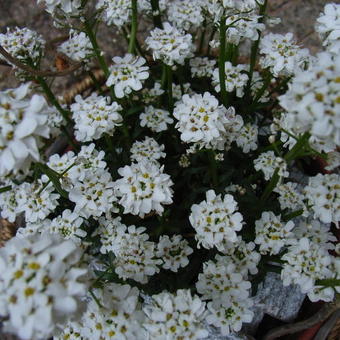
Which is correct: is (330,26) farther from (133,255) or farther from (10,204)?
(10,204)

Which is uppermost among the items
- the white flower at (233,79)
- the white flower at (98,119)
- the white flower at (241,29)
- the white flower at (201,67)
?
the white flower at (241,29)

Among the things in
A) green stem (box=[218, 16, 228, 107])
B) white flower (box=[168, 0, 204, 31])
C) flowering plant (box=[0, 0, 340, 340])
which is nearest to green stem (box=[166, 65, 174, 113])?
flowering plant (box=[0, 0, 340, 340])

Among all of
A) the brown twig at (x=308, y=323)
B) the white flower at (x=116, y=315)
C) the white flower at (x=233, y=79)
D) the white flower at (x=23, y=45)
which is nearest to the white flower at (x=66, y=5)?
the white flower at (x=23, y=45)

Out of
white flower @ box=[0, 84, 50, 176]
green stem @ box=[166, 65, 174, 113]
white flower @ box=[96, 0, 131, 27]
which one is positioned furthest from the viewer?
white flower @ box=[96, 0, 131, 27]

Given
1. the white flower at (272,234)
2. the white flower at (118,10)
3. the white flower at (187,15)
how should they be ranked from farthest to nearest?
the white flower at (187,15) → the white flower at (118,10) → the white flower at (272,234)

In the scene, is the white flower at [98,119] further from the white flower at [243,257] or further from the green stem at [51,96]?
the white flower at [243,257]

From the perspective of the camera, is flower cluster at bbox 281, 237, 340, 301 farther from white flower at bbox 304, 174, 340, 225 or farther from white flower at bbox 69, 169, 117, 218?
white flower at bbox 69, 169, 117, 218

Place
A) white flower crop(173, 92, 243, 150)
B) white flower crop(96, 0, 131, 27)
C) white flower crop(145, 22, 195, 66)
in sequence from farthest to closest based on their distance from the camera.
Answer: white flower crop(96, 0, 131, 27)
white flower crop(145, 22, 195, 66)
white flower crop(173, 92, 243, 150)
